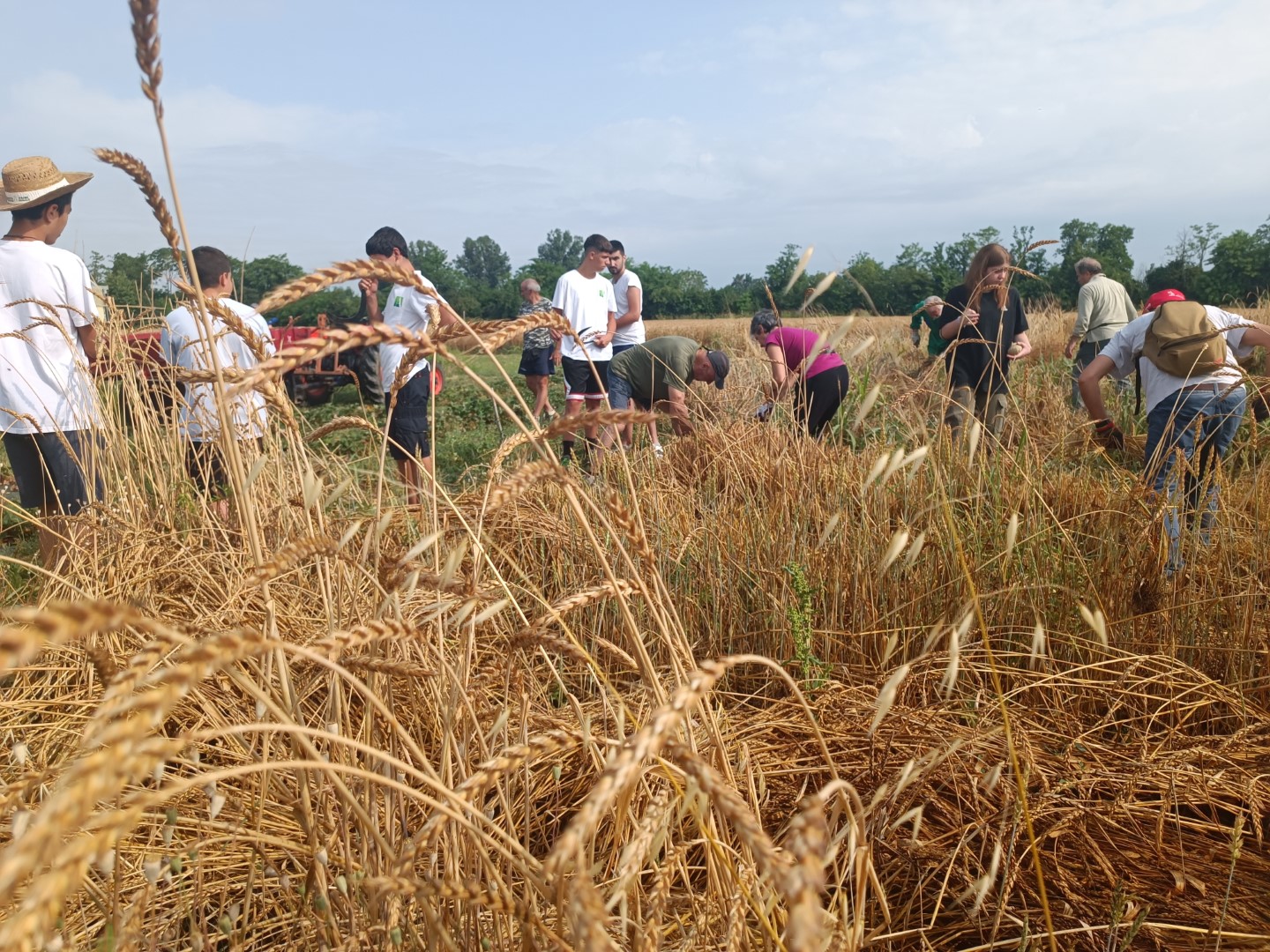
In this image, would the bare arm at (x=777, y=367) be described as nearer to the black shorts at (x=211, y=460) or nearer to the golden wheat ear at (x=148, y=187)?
the black shorts at (x=211, y=460)

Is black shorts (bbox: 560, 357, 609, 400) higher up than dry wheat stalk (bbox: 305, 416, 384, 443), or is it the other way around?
dry wheat stalk (bbox: 305, 416, 384, 443)

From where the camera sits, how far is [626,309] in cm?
679

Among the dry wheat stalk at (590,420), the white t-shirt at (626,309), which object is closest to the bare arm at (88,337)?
the dry wheat stalk at (590,420)

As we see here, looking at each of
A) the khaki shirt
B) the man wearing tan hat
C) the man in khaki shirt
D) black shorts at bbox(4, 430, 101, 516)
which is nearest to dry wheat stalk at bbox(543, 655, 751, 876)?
the man wearing tan hat

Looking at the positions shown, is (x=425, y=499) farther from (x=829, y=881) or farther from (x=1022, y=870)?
(x=1022, y=870)

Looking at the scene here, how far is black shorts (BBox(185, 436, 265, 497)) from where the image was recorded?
2734 mm

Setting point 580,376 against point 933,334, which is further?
point 580,376

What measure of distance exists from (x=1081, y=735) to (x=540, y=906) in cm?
116

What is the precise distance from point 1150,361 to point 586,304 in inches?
140

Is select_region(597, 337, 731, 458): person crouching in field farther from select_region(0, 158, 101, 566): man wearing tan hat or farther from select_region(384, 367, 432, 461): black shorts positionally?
select_region(0, 158, 101, 566): man wearing tan hat

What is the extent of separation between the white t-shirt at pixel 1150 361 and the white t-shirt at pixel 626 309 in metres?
3.63

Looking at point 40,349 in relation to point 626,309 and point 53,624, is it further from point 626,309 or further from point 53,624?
point 626,309

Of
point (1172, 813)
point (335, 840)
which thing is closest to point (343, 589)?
point (335, 840)

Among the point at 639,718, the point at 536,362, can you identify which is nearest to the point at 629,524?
the point at 639,718
